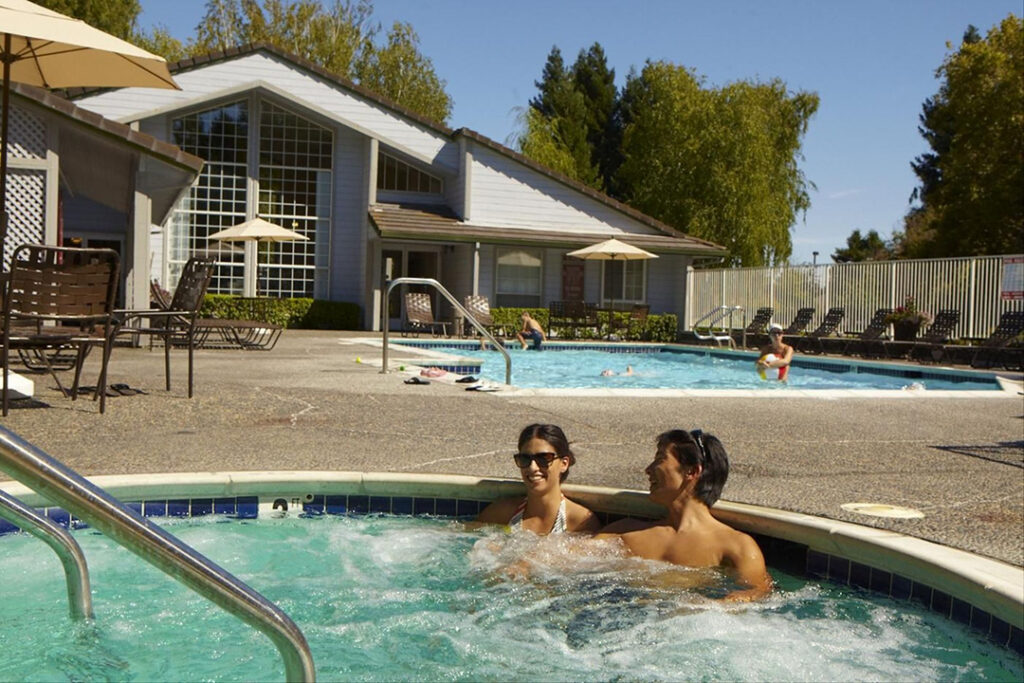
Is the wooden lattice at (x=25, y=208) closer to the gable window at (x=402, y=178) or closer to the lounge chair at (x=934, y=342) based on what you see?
the gable window at (x=402, y=178)

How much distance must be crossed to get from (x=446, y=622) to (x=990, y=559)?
1.96 meters

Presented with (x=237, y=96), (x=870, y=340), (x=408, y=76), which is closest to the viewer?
(x=870, y=340)

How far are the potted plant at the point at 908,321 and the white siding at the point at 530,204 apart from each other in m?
8.86

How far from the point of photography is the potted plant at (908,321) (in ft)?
62.2

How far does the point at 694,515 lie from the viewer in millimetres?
Result: 4188

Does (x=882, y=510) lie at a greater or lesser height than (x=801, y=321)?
lesser

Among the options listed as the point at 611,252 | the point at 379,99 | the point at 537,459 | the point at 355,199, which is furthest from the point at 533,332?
the point at 537,459

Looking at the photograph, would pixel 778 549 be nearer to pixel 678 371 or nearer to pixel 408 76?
pixel 678 371

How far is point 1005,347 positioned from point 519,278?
12693mm

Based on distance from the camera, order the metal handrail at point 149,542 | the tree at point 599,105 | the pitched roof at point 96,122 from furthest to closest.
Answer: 1. the tree at point 599,105
2. the pitched roof at point 96,122
3. the metal handrail at point 149,542

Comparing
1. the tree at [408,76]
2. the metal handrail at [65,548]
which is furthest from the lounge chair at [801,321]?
the tree at [408,76]

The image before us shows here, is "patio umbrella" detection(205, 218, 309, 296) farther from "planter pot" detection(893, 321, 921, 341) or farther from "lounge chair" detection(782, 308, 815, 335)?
"planter pot" detection(893, 321, 921, 341)

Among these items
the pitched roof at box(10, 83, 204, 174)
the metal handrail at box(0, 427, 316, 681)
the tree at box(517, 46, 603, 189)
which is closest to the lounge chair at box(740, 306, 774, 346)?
the pitched roof at box(10, 83, 204, 174)

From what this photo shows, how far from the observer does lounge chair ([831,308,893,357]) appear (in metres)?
19.4
